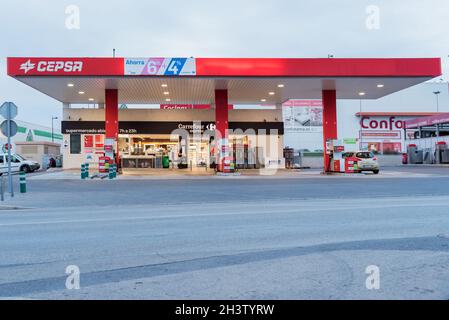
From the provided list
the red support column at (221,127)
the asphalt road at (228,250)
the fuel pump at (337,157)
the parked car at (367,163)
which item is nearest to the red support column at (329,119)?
the fuel pump at (337,157)

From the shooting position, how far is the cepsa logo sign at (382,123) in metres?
56.8

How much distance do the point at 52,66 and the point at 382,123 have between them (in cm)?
4629

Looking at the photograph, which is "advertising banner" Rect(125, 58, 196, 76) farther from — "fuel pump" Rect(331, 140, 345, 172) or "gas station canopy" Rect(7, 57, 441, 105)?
"fuel pump" Rect(331, 140, 345, 172)

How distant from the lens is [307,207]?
11969 millimetres

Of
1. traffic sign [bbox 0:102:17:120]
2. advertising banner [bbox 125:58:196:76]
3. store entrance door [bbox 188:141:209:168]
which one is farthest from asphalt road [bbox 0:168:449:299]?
store entrance door [bbox 188:141:209:168]

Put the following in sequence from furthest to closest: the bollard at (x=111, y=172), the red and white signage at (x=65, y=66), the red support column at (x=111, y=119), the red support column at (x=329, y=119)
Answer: the red support column at (x=329, y=119), the red support column at (x=111, y=119), the bollard at (x=111, y=172), the red and white signage at (x=65, y=66)

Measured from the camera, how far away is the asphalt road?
14.8ft

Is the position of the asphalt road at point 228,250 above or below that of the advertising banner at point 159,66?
below

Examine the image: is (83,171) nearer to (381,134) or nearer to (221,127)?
(221,127)

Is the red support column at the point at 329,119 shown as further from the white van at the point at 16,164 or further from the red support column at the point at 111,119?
the white van at the point at 16,164

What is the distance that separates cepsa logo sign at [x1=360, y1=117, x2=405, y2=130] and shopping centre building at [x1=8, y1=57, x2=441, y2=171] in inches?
902

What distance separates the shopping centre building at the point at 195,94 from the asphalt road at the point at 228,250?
41.6ft

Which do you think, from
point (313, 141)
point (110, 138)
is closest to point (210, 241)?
point (110, 138)

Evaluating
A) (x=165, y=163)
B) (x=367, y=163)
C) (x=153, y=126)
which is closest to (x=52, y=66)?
(x=153, y=126)
